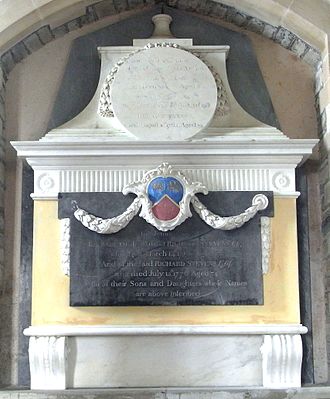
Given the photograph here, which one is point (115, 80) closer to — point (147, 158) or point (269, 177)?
point (147, 158)

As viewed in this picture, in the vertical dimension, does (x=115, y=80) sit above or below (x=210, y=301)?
above

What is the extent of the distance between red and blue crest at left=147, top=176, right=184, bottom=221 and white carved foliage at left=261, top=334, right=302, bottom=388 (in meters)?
0.82

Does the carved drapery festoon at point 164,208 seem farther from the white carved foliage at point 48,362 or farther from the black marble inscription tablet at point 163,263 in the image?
the white carved foliage at point 48,362

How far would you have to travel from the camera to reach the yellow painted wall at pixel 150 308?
14.0 ft

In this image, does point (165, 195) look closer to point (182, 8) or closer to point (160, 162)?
point (160, 162)

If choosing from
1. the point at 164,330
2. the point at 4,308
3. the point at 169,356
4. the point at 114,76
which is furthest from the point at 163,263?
the point at 114,76

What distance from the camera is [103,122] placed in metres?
4.47

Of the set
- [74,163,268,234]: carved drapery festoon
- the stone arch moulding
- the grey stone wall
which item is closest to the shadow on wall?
the stone arch moulding

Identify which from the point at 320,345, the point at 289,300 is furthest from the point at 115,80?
the point at 320,345

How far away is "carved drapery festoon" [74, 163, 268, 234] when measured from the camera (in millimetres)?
4277

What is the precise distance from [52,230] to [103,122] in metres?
0.66

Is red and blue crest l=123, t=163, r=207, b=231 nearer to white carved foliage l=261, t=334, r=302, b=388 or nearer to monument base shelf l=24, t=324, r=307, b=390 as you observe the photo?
monument base shelf l=24, t=324, r=307, b=390

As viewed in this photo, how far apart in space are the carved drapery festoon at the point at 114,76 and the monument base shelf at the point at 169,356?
1.17 m

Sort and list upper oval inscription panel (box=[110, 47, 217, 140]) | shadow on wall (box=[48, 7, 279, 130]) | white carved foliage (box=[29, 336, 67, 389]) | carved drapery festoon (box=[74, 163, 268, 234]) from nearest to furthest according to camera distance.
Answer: white carved foliage (box=[29, 336, 67, 389]), carved drapery festoon (box=[74, 163, 268, 234]), upper oval inscription panel (box=[110, 47, 217, 140]), shadow on wall (box=[48, 7, 279, 130])
